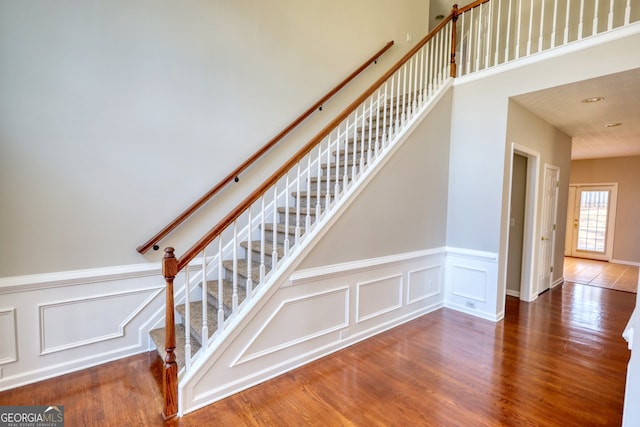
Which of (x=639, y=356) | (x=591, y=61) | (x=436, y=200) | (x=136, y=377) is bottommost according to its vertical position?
(x=136, y=377)

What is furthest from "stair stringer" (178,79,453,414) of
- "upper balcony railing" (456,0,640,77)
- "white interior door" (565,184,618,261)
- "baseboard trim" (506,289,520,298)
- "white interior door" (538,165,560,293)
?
"white interior door" (565,184,618,261)

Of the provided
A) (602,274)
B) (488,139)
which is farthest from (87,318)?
(602,274)

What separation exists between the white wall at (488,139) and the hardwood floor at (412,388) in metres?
0.96

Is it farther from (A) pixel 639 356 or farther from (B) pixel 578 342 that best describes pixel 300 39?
(B) pixel 578 342

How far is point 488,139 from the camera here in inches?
144

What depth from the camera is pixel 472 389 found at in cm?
234

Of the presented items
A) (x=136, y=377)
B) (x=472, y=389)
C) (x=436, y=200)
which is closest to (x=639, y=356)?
(x=472, y=389)

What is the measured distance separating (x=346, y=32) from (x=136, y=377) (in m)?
4.45

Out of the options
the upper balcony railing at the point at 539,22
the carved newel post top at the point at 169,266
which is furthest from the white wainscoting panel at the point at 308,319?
the upper balcony railing at the point at 539,22

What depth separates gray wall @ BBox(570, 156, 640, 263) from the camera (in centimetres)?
684

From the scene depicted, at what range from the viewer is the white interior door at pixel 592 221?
285 inches

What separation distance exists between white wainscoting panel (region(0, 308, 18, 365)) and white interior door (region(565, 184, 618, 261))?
10.2 m

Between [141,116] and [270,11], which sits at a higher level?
[270,11]

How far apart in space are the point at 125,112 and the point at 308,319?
7.67ft
